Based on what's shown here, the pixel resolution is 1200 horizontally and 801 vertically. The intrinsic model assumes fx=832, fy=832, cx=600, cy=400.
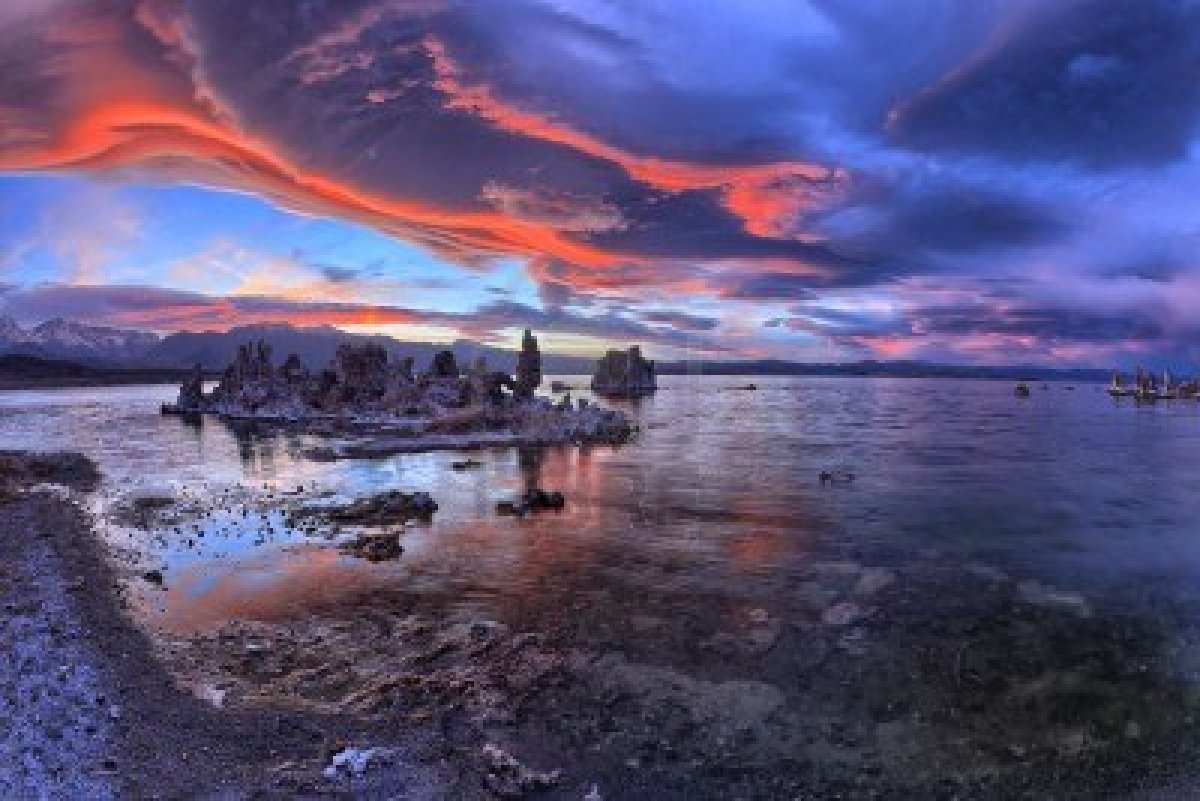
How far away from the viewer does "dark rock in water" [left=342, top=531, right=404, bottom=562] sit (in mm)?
33844

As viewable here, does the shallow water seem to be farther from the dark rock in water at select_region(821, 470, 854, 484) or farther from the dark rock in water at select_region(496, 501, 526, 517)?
the dark rock in water at select_region(821, 470, 854, 484)

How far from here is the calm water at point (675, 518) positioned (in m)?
30.1

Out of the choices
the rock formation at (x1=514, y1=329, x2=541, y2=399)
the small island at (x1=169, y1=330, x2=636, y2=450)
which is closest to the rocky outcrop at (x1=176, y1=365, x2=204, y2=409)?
the small island at (x1=169, y1=330, x2=636, y2=450)

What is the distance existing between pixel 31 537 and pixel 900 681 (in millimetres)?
33064

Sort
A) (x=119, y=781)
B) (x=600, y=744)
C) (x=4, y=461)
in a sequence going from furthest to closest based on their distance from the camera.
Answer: (x=4, y=461)
(x=600, y=744)
(x=119, y=781)

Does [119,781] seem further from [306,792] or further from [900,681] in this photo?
[900,681]

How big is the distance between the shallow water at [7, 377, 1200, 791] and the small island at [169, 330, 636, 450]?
1114 cm

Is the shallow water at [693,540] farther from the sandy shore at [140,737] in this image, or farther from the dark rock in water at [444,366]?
the dark rock in water at [444,366]

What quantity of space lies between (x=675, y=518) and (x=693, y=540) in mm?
5730

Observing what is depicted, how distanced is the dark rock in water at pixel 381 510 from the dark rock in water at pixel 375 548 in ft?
14.8

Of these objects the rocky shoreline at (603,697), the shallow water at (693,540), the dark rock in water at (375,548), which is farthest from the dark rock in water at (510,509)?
the rocky shoreline at (603,697)

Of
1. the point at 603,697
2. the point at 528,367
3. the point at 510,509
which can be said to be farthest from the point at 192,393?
the point at 603,697

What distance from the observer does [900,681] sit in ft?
68.0

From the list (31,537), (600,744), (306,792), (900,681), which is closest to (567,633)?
(600,744)
